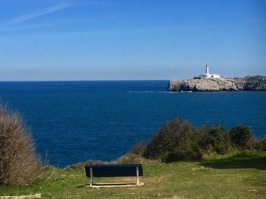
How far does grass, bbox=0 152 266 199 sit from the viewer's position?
42.3ft

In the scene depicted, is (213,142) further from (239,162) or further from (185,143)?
(239,162)

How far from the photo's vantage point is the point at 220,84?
180 meters

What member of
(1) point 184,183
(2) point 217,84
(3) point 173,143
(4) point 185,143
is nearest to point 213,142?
(4) point 185,143

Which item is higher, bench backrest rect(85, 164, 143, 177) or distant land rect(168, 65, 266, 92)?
distant land rect(168, 65, 266, 92)

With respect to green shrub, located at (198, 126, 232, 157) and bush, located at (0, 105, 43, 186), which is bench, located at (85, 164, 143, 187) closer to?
bush, located at (0, 105, 43, 186)

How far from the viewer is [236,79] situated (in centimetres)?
19300

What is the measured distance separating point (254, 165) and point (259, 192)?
23.0ft

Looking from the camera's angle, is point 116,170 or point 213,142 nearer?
point 116,170

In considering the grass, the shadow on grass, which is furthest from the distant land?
the grass

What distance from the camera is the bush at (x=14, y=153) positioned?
1586 cm

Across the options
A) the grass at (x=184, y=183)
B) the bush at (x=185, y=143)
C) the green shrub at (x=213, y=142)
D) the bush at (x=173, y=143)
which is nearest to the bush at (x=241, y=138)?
the bush at (x=185, y=143)

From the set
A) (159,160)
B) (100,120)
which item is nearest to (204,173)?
(159,160)

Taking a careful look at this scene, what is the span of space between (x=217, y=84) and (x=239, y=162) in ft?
524

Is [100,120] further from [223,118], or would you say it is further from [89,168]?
[89,168]
